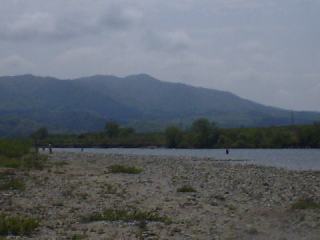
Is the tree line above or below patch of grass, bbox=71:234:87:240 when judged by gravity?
above

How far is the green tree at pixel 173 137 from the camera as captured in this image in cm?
16388

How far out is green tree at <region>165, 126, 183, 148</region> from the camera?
538 feet

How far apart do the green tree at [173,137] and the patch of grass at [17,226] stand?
143982mm

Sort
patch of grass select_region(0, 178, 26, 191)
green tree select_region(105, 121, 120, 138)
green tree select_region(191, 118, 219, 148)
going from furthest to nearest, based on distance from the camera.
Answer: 1. green tree select_region(105, 121, 120, 138)
2. green tree select_region(191, 118, 219, 148)
3. patch of grass select_region(0, 178, 26, 191)

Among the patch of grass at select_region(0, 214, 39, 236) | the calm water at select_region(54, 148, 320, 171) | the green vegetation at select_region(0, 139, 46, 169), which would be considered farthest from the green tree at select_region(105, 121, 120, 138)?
the patch of grass at select_region(0, 214, 39, 236)

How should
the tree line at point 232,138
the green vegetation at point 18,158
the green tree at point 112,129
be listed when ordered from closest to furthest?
the green vegetation at point 18,158 < the tree line at point 232,138 < the green tree at point 112,129

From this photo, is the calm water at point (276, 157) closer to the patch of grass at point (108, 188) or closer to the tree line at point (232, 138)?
the tree line at point (232, 138)

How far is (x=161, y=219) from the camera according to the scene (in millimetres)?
20891

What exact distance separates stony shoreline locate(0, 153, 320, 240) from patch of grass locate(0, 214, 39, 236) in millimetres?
389

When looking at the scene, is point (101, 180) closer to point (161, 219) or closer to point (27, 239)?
point (161, 219)

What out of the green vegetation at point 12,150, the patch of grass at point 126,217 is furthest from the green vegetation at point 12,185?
the green vegetation at point 12,150

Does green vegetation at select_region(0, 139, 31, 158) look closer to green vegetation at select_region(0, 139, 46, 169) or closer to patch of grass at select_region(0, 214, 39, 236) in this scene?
green vegetation at select_region(0, 139, 46, 169)

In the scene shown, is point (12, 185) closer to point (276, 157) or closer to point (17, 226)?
point (17, 226)

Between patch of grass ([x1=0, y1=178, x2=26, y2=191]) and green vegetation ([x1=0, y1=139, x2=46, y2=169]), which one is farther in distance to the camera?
green vegetation ([x1=0, y1=139, x2=46, y2=169])
